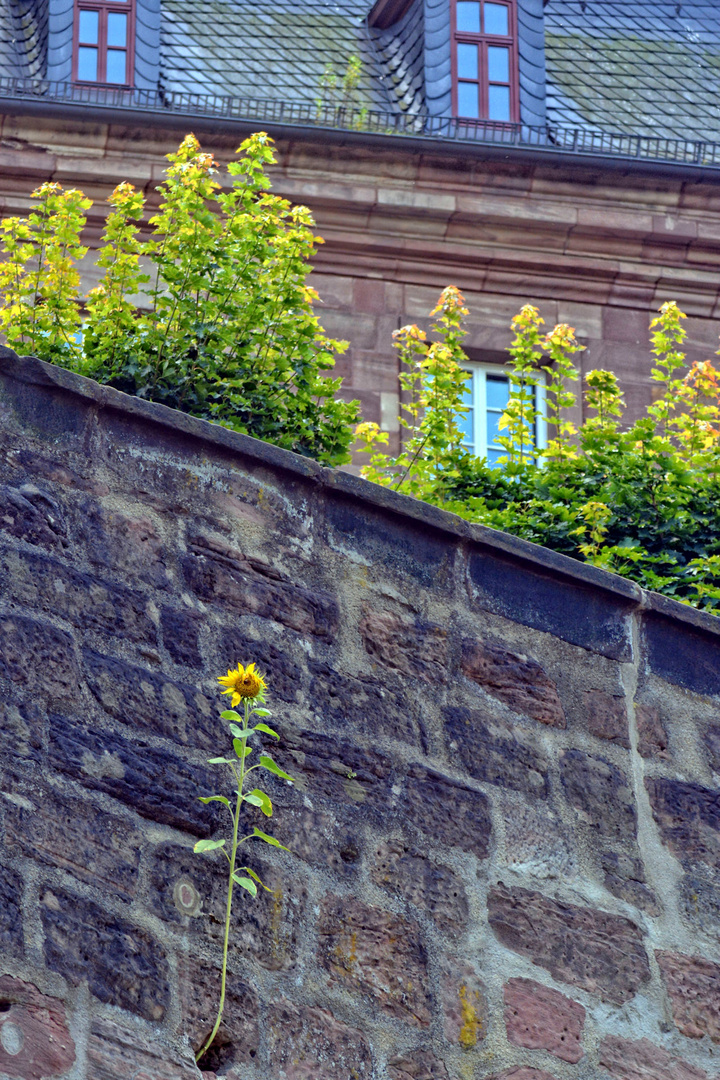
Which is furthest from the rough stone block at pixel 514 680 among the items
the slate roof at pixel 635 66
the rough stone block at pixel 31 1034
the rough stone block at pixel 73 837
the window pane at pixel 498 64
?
the window pane at pixel 498 64

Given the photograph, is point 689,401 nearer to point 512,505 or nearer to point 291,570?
point 512,505

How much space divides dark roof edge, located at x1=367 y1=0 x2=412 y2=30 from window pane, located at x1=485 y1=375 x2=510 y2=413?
2.79m

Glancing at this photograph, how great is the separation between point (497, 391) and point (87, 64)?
3.02 m

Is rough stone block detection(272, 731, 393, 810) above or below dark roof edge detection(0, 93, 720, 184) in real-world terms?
below

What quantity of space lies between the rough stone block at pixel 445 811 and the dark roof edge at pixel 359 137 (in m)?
6.01

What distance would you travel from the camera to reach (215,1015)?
Answer: 3.43 metres

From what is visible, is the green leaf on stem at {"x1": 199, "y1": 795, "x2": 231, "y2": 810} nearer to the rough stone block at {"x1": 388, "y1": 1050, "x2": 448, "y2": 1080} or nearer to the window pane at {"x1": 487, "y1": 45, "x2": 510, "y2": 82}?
the rough stone block at {"x1": 388, "y1": 1050, "x2": 448, "y2": 1080}

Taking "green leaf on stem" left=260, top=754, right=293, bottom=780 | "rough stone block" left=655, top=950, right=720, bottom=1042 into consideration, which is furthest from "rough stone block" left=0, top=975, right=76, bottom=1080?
"rough stone block" left=655, top=950, right=720, bottom=1042

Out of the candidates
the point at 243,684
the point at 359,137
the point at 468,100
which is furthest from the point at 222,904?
the point at 468,100

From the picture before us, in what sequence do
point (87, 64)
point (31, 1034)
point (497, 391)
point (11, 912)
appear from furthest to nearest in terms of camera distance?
point (87, 64), point (497, 391), point (11, 912), point (31, 1034)

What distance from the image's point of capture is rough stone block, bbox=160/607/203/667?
3.85 meters

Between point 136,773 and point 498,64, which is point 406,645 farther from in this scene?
point 498,64

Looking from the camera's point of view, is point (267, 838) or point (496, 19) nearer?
point (267, 838)

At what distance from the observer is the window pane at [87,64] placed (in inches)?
Answer: 389
